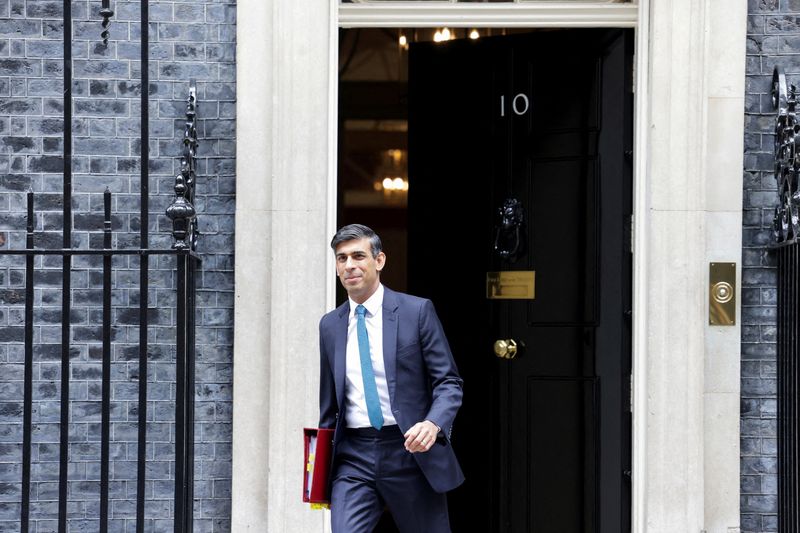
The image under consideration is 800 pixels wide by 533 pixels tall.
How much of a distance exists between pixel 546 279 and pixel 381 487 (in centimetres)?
215

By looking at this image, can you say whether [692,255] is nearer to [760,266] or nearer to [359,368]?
[760,266]

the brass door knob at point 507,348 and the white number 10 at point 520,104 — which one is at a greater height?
the white number 10 at point 520,104

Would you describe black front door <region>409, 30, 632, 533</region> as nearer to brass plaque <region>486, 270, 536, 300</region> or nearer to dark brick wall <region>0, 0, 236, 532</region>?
brass plaque <region>486, 270, 536, 300</region>

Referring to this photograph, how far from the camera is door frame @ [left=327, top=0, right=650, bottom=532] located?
5930 millimetres

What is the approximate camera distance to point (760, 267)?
5.90m

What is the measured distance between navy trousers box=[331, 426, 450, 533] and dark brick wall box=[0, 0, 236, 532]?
4.45ft

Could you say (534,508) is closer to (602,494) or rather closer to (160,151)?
(602,494)

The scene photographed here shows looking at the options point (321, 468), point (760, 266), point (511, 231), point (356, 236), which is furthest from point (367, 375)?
point (760, 266)

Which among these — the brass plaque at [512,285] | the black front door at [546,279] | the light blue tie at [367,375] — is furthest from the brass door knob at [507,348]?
the light blue tie at [367,375]

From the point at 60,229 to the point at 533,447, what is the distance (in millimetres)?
2625

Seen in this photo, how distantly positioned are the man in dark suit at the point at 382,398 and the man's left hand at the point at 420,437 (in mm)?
194

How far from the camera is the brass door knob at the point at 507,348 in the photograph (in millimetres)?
6527

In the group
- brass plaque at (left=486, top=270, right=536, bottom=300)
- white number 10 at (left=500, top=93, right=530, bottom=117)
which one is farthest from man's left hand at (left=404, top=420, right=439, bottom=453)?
white number 10 at (left=500, top=93, right=530, bottom=117)

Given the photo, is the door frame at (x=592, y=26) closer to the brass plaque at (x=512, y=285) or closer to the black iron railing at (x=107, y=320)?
the brass plaque at (x=512, y=285)
